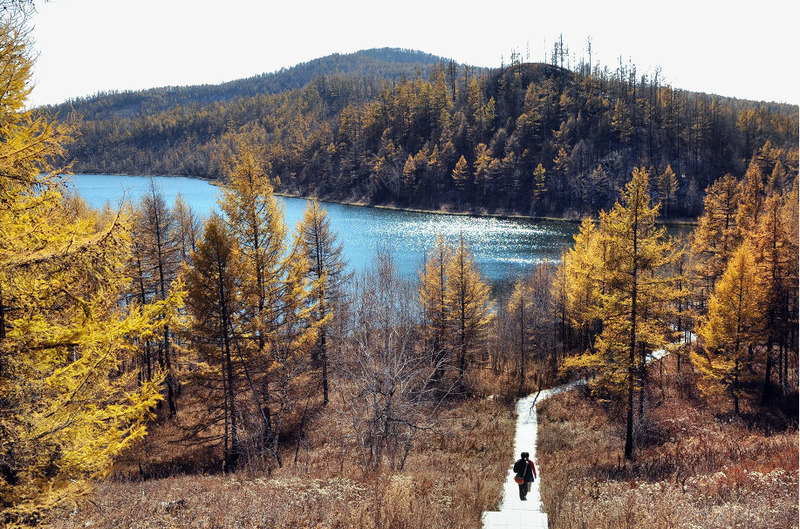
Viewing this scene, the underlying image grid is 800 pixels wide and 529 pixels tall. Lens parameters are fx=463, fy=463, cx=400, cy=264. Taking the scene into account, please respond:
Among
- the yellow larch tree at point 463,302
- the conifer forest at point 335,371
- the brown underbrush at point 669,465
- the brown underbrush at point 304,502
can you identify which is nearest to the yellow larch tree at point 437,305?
the conifer forest at point 335,371

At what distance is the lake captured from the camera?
185ft

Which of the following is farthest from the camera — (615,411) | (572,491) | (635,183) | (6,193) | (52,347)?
(615,411)

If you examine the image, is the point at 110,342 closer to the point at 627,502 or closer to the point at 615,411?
the point at 627,502

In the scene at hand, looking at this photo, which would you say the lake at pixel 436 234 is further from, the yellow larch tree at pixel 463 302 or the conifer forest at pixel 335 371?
the yellow larch tree at pixel 463 302

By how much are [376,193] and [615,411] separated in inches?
4084

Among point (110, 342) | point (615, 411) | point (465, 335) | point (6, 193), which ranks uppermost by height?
point (6, 193)

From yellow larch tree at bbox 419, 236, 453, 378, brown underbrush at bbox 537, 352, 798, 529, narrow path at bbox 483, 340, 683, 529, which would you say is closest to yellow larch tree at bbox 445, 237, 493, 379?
yellow larch tree at bbox 419, 236, 453, 378

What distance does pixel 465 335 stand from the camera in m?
29.7

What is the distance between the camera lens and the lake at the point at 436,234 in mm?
56256

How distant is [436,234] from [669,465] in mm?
60818

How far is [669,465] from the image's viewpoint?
49.9 ft

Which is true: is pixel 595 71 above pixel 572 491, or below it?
above

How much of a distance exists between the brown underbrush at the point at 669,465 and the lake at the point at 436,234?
22.2 metres

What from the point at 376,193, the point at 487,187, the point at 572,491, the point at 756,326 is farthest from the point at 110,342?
the point at 376,193
